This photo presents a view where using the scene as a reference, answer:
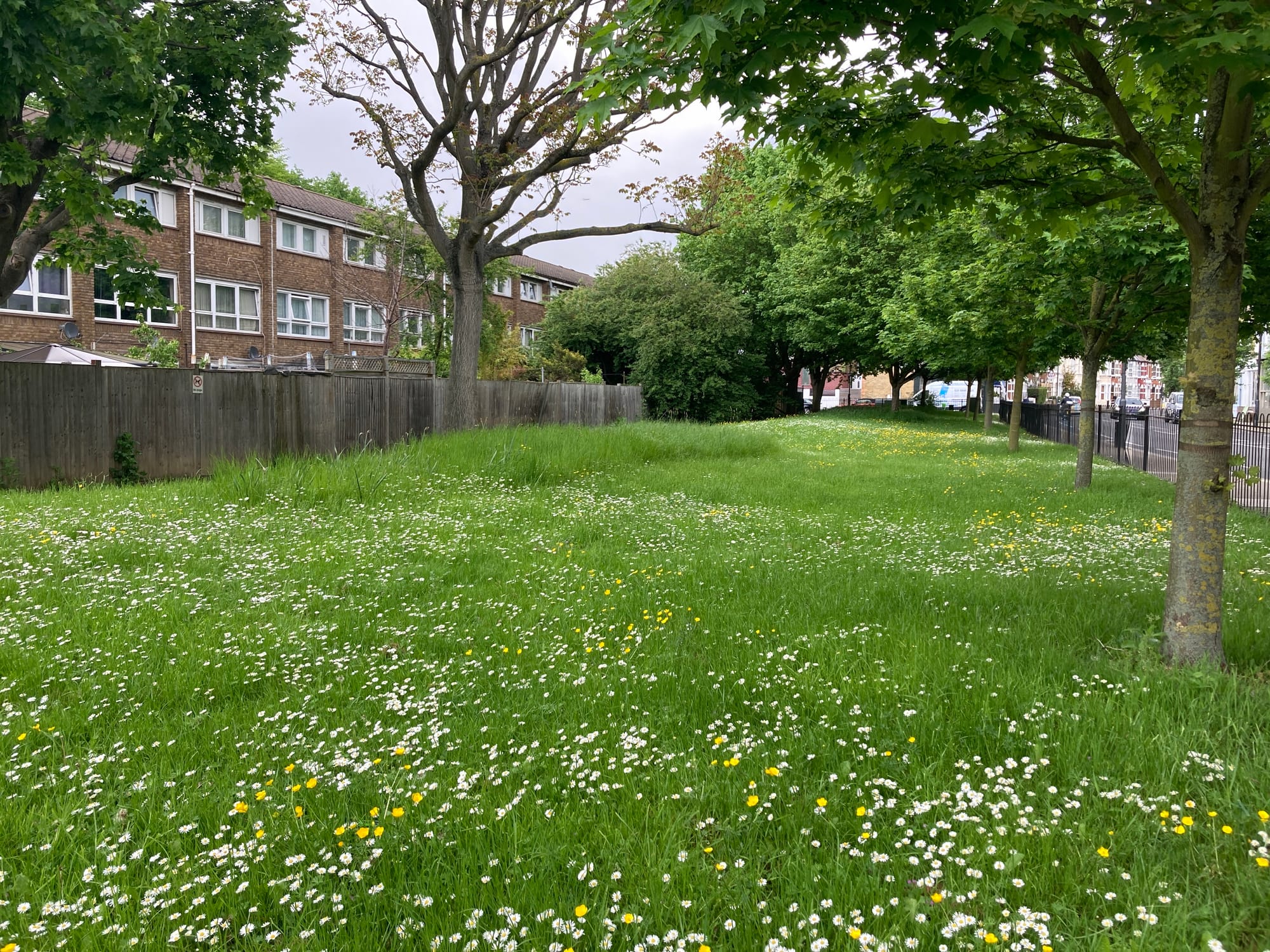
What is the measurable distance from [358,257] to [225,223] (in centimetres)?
479

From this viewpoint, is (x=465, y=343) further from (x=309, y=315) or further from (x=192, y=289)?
(x=309, y=315)

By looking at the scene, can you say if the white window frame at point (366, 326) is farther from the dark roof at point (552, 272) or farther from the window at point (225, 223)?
the dark roof at point (552, 272)

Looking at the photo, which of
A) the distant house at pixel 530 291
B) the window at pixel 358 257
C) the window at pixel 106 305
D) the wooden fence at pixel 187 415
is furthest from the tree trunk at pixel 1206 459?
the distant house at pixel 530 291

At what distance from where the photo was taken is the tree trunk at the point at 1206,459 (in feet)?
13.1

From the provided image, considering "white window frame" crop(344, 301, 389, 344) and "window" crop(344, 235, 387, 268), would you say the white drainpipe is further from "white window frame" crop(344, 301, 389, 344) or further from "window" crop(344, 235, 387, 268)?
"white window frame" crop(344, 301, 389, 344)

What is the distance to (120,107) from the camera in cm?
886

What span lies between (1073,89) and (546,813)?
19.2 feet

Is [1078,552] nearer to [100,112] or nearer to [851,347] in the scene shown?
[100,112]

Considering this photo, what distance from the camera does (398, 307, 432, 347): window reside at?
3044cm

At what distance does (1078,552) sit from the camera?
7109mm

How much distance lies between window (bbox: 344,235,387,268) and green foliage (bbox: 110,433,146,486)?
19.0m

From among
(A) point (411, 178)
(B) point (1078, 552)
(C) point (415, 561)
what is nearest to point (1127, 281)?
(B) point (1078, 552)

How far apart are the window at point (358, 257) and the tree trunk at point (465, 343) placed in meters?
15.6

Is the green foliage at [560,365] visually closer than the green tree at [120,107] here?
No
